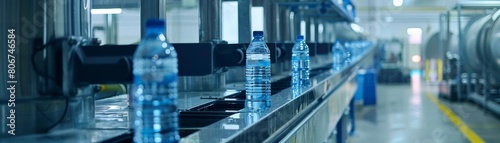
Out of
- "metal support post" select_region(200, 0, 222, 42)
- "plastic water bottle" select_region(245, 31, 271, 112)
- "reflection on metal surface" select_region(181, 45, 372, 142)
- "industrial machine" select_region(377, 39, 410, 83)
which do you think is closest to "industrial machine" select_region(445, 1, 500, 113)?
"reflection on metal surface" select_region(181, 45, 372, 142)

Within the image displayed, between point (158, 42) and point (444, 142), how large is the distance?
19.8 feet

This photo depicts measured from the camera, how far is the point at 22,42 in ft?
5.53

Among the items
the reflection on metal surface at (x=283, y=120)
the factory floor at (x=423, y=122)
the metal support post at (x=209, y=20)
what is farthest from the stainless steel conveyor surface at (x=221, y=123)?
the factory floor at (x=423, y=122)

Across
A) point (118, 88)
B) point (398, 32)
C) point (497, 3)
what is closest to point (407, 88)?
point (497, 3)

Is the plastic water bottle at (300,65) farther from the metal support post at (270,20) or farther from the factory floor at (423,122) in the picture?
the factory floor at (423,122)

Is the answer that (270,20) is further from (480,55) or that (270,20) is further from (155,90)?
(480,55)

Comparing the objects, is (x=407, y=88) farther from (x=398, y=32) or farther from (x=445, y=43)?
(x=398, y=32)

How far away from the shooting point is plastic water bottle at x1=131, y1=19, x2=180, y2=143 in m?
1.39

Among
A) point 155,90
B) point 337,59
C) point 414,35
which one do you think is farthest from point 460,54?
point 414,35

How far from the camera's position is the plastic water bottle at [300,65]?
3496 millimetres

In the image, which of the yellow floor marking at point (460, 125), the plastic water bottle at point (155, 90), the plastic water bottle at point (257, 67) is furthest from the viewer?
the yellow floor marking at point (460, 125)

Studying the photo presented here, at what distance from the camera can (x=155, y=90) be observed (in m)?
1.39

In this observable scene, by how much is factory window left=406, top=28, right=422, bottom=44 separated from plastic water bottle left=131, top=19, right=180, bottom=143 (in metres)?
24.3

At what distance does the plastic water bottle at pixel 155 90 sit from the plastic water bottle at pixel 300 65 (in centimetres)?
194
